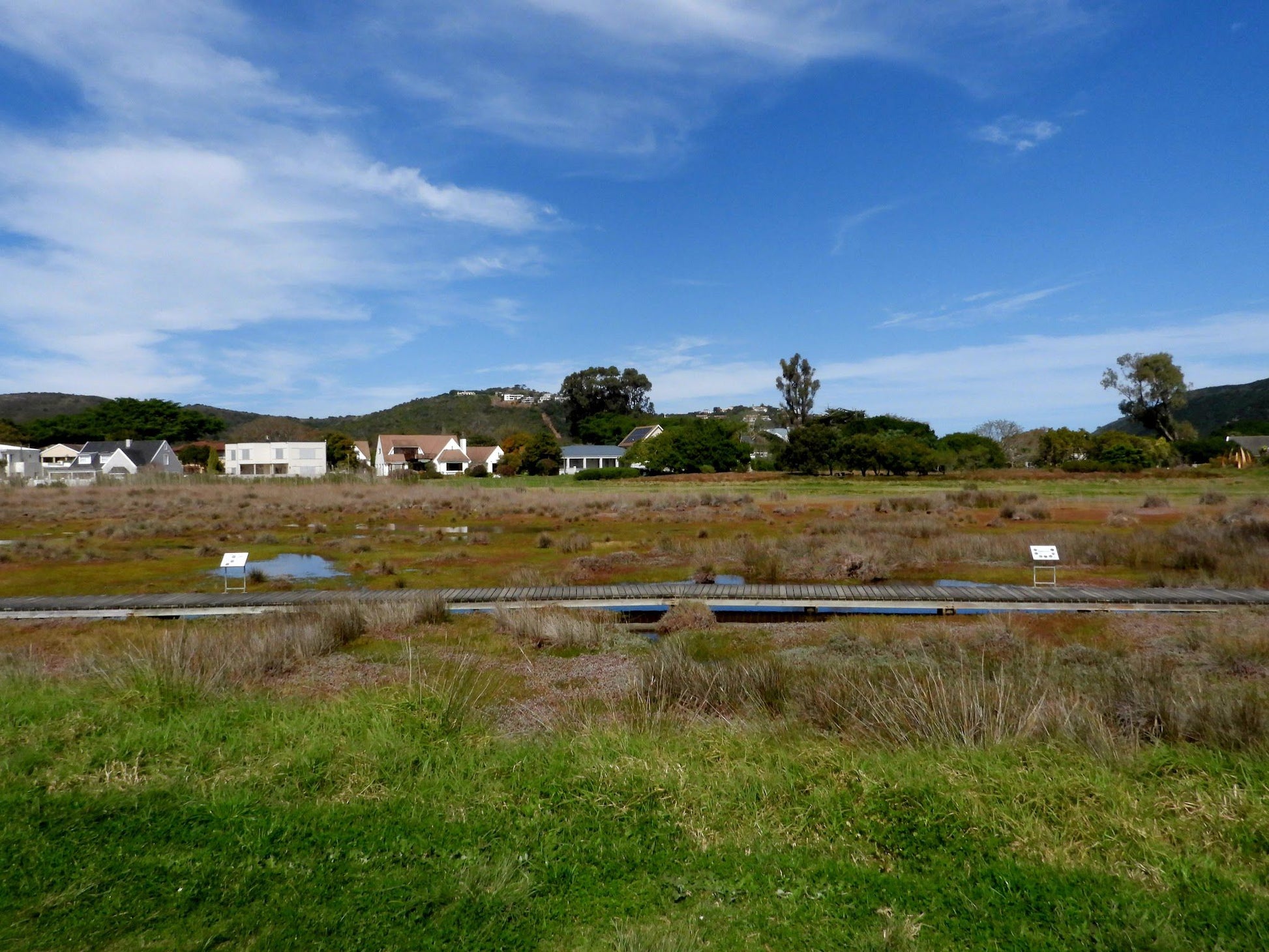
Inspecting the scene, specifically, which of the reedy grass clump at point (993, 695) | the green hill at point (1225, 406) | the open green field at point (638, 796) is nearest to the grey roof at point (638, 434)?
the green hill at point (1225, 406)

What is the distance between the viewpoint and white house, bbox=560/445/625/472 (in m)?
91.3

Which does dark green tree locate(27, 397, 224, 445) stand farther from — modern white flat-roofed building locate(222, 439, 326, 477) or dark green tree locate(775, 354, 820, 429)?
dark green tree locate(775, 354, 820, 429)

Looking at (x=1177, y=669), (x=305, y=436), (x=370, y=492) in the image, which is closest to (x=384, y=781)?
(x=1177, y=669)

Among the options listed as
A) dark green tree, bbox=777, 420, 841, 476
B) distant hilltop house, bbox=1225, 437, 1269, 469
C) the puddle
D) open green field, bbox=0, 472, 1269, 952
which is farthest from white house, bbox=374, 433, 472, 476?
open green field, bbox=0, 472, 1269, 952

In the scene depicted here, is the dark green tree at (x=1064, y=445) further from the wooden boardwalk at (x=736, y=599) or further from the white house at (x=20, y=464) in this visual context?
the white house at (x=20, y=464)

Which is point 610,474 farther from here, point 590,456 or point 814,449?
point 590,456

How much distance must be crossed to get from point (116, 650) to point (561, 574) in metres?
10.0

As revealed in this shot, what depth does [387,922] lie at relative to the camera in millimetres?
4043

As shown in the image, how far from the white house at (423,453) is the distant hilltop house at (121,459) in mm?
19046

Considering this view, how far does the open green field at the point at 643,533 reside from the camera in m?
19.7

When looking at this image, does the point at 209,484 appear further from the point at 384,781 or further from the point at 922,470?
the point at 384,781

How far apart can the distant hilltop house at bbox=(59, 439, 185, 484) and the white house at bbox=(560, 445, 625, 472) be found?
36686mm

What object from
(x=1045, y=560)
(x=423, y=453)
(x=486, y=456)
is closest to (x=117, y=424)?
(x=423, y=453)

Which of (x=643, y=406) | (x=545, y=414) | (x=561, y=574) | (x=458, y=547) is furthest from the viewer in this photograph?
(x=545, y=414)
